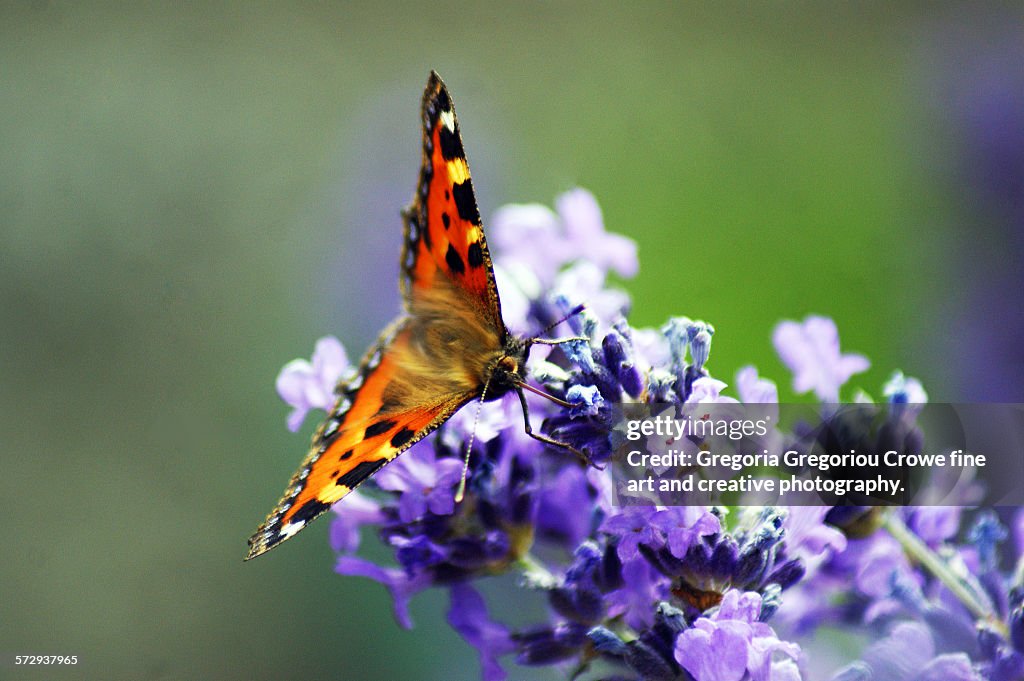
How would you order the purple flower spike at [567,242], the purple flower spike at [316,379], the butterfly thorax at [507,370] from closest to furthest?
the butterfly thorax at [507,370] → the purple flower spike at [316,379] → the purple flower spike at [567,242]

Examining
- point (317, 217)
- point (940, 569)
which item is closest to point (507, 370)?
point (940, 569)

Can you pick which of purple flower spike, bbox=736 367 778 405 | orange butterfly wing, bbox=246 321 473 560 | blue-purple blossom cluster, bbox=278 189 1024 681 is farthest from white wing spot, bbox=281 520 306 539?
purple flower spike, bbox=736 367 778 405

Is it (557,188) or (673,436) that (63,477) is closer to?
(557,188)

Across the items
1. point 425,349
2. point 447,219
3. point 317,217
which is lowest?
point 425,349

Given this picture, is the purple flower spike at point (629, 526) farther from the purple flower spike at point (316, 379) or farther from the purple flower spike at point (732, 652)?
the purple flower spike at point (316, 379)

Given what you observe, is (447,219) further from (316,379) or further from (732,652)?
(732,652)

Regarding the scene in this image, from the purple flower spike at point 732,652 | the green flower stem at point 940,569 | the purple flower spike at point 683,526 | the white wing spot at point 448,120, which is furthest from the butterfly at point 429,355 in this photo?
the green flower stem at point 940,569

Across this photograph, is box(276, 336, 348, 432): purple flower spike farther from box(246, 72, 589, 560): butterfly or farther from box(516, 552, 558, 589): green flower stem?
box(516, 552, 558, 589): green flower stem

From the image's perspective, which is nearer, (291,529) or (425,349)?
(291,529)
